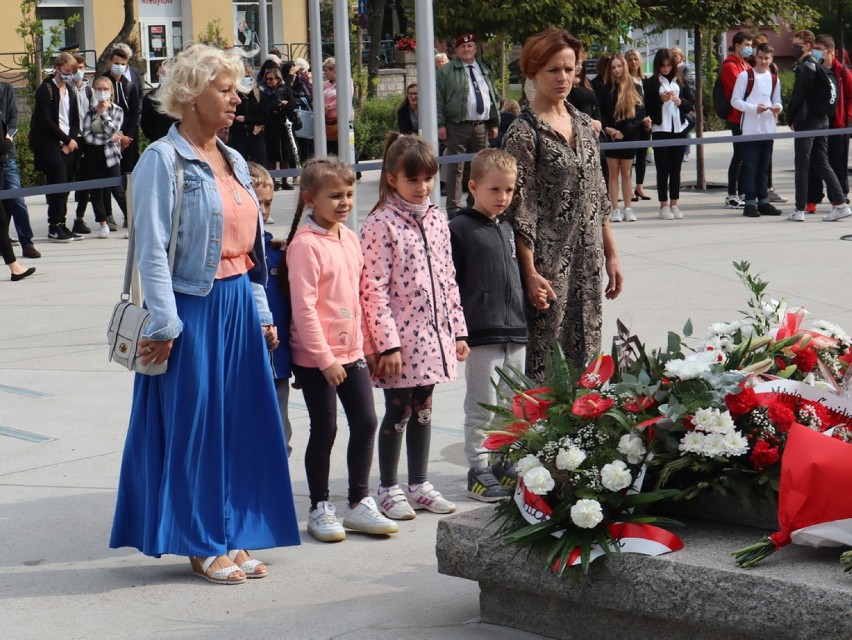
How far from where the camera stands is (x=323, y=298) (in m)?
4.91

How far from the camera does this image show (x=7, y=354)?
8500 millimetres

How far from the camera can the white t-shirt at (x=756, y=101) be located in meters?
13.9

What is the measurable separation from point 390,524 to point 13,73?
30989mm

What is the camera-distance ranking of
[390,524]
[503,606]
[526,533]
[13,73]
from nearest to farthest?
[526,533] → [503,606] → [390,524] → [13,73]

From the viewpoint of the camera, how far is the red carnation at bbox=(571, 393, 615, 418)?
3801 millimetres

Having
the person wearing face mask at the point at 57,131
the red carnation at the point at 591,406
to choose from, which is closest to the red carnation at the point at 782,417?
the red carnation at the point at 591,406

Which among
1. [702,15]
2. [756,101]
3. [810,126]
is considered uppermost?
[702,15]

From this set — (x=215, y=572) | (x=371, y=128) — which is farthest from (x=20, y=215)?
(x=371, y=128)

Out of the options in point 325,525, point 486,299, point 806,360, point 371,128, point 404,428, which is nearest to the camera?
point 806,360

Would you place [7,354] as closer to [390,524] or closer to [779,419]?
[390,524]

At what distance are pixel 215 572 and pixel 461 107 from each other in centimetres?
990

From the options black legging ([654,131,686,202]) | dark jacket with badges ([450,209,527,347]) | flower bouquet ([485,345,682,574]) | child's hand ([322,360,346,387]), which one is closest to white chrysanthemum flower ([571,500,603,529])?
flower bouquet ([485,345,682,574])

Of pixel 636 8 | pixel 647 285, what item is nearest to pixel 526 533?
pixel 647 285

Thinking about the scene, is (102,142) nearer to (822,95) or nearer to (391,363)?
(822,95)
